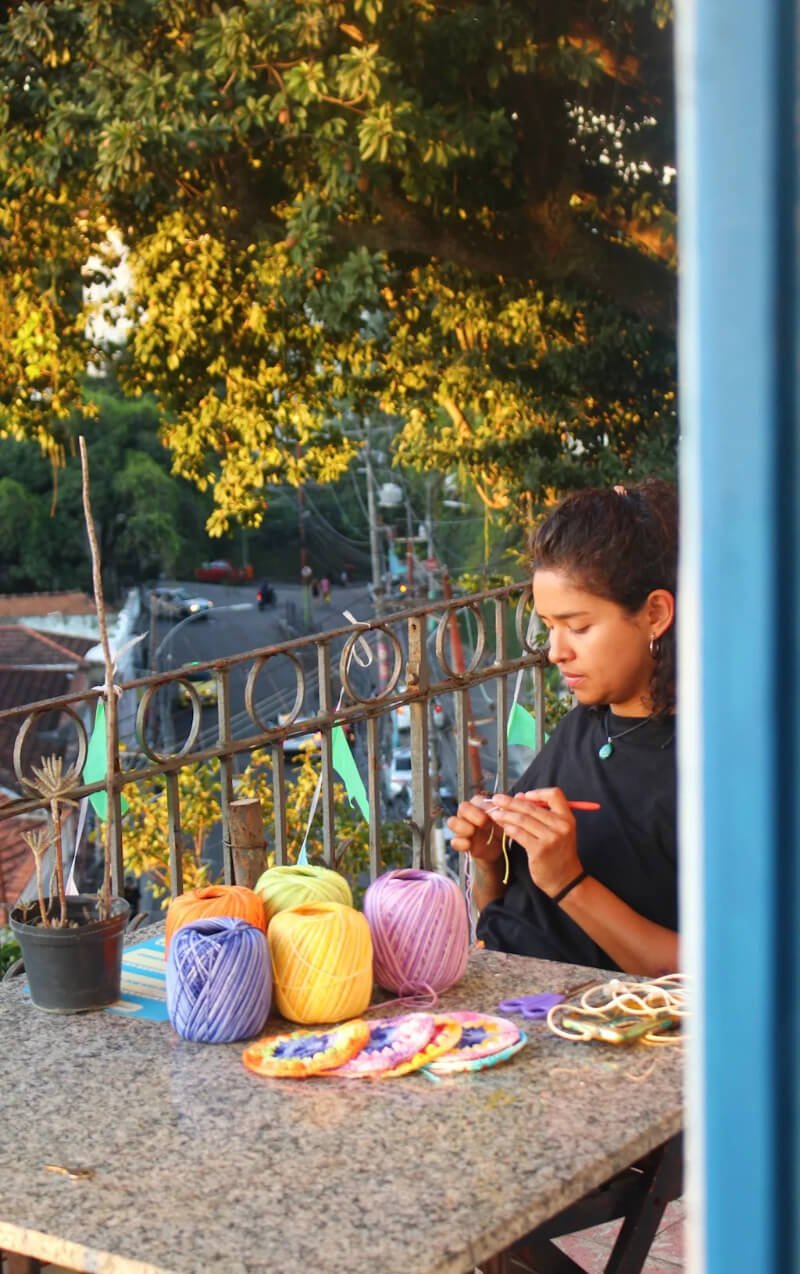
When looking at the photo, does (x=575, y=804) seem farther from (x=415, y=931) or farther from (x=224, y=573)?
(x=224, y=573)

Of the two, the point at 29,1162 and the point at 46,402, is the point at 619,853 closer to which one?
the point at 29,1162

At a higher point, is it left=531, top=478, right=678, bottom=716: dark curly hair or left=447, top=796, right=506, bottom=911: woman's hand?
left=531, top=478, right=678, bottom=716: dark curly hair

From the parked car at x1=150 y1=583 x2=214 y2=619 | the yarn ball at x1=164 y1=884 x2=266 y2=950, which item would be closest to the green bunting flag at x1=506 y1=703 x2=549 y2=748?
the yarn ball at x1=164 y1=884 x2=266 y2=950

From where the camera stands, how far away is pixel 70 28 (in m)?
7.01

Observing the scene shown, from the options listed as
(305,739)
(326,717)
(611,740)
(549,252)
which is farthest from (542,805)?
(305,739)

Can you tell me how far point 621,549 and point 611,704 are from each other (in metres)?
0.25

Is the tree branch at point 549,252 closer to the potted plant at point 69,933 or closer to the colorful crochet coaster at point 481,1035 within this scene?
the potted plant at point 69,933

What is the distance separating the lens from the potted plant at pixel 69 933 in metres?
1.60

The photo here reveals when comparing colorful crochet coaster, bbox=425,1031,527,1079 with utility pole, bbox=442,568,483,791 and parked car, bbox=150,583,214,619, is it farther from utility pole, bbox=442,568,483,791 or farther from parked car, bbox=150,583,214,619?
parked car, bbox=150,583,214,619

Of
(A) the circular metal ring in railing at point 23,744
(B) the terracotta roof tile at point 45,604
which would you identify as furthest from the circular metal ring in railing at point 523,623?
(B) the terracotta roof tile at point 45,604

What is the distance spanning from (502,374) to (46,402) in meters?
2.98

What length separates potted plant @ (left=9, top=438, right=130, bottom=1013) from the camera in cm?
160

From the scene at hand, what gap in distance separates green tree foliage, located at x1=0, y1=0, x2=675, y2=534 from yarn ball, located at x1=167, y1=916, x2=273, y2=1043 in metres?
5.12

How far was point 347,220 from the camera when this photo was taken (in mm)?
7512
